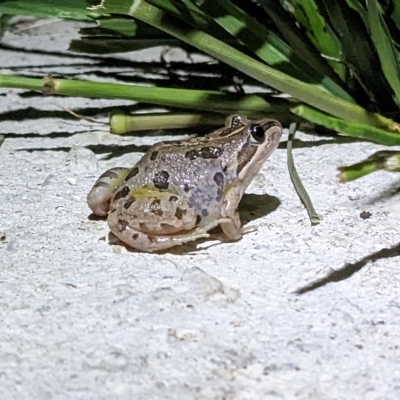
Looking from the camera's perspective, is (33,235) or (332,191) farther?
(332,191)

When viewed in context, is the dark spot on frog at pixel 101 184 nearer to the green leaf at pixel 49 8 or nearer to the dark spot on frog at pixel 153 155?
the dark spot on frog at pixel 153 155

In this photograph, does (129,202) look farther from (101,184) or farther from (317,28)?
(317,28)

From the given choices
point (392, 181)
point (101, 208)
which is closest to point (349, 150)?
point (392, 181)

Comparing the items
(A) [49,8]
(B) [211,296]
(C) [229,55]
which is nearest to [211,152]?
(C) [229,55]

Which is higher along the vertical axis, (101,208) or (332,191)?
(332,191)

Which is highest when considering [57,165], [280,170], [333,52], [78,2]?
[333,52]

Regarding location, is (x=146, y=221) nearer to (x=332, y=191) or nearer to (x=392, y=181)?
(x=332, y=191)
